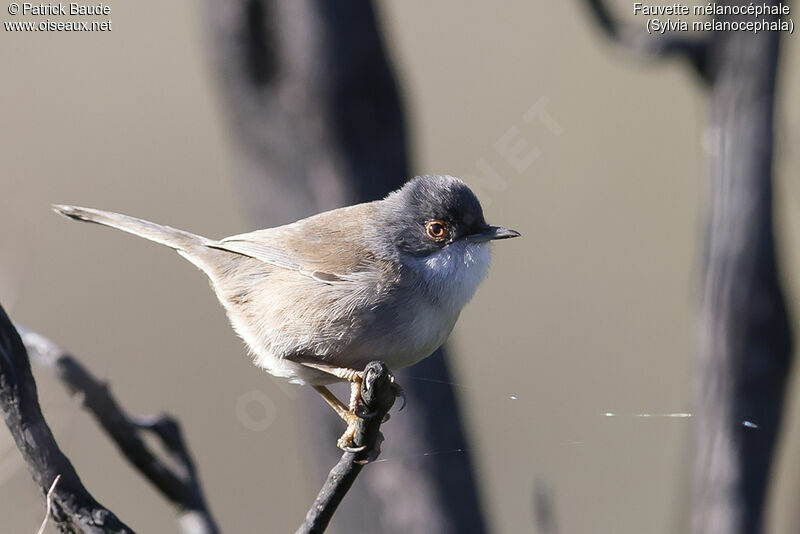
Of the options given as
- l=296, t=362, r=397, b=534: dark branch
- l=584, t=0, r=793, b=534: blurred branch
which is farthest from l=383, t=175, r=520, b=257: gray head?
l=584, t=0, r=793, b=534: blurred branch

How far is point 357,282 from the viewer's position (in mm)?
2352

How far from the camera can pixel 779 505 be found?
4.59 metres

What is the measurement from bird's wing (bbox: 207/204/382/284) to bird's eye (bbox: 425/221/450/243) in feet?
0.59

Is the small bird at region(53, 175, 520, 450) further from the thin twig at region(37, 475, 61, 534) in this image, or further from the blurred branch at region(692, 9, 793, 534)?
the blurred branch at region(692, 9, 793, 534)

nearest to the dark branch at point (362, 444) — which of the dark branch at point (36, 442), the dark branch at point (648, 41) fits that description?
the dark branch at point (36, 442)

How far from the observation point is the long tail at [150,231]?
103 inches

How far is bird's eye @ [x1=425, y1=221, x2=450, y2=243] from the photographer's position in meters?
2.42

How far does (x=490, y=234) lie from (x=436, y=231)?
15 centimetres

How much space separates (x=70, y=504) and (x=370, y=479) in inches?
104

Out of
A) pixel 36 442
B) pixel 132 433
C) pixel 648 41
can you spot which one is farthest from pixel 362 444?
pixel 648 41

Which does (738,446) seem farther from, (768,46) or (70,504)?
(70,504)

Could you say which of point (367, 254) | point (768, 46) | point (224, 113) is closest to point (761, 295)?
point (768, 46)

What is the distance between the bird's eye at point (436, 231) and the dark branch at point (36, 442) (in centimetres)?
108

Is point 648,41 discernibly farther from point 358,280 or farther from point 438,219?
point 358,280
